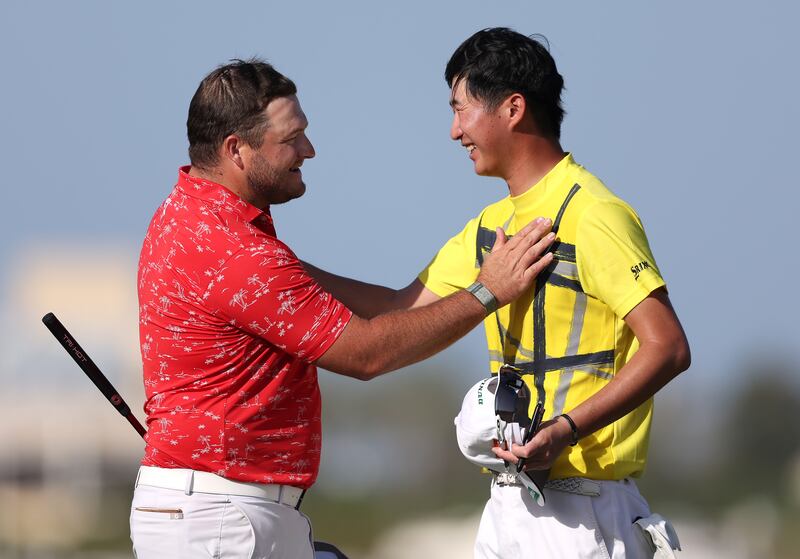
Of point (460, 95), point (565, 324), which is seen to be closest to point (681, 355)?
point (565, 324)

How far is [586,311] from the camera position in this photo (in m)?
4.78

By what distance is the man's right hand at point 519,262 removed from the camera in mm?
4836

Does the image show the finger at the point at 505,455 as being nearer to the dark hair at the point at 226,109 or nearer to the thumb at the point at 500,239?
the thumb at the point at 500,239

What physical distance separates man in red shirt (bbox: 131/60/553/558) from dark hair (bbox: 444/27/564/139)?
496 mm

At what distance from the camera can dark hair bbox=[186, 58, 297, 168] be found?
517 centimetres

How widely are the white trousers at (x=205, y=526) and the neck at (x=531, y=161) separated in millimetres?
1491

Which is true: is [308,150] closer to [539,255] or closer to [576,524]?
[539,255]

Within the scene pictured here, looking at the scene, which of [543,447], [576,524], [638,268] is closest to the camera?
[543,447]

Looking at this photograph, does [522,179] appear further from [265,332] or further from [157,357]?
[157,357]

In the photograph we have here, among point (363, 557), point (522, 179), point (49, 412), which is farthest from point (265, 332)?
point (49, 412)

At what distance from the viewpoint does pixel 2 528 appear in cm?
2664

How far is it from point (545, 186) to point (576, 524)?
121 centimetres

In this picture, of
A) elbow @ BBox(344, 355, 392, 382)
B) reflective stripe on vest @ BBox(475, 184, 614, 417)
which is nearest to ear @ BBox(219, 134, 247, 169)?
elbow @ BBox(344, 355, 392, 382)

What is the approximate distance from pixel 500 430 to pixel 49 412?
31044 millimetres
